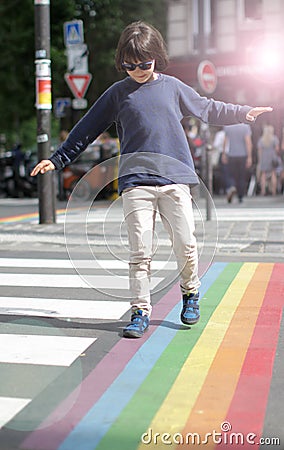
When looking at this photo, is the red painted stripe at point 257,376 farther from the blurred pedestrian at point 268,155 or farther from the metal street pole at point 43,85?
the blurred pedestrian at point 268,155

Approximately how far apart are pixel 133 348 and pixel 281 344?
84 centimetres

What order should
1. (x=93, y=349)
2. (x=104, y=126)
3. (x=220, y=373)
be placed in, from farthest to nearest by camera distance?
(x=104, y=126) < (x=93, y=349) < (x=220, y=373)

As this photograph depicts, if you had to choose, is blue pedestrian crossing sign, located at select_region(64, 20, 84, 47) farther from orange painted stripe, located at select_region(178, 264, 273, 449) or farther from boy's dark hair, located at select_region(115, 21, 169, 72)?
boy's dark hair, located at select_region(115, 21, 169, 72)

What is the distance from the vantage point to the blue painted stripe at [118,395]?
118 inches

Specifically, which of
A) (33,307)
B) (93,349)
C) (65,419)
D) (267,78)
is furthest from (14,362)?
(267,78)

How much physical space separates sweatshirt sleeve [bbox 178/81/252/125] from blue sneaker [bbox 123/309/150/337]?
1.21m

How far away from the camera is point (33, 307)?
17.6 feet

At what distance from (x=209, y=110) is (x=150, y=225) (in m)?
0.77

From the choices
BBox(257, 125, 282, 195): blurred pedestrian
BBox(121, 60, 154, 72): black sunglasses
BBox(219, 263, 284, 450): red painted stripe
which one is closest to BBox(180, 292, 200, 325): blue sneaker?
BBox(219, 263, 284, 450): red painted stripe

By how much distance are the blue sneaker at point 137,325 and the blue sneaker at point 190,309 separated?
278mm

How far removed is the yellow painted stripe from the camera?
124 inches

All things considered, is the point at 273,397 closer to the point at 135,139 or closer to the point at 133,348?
the point at 133,348

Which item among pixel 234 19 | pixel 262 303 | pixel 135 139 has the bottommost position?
pixel 262 303

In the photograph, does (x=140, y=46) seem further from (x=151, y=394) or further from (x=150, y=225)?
(x=151, y=394)
